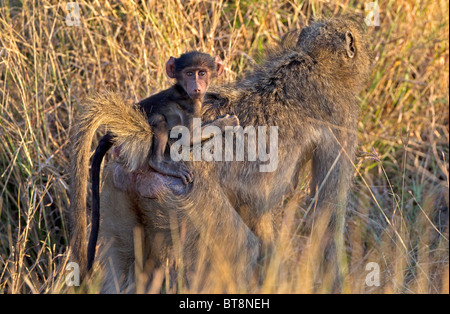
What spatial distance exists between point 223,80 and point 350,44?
101 cm

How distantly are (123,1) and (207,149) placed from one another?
178cm

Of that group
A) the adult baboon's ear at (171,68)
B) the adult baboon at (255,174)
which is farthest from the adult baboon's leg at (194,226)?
the adult baboon's ear at (171,68)

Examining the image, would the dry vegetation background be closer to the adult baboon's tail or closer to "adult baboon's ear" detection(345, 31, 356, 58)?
the adult baboon's tail

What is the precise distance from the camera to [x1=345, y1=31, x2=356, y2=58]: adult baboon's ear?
11.8ft

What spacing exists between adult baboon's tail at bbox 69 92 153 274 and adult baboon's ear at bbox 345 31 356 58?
1325mm

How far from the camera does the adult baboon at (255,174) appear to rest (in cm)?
294

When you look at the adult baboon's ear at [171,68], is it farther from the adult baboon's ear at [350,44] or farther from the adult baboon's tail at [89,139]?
the adult baboon's ear at [350,44]

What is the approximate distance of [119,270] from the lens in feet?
Result: 10.5

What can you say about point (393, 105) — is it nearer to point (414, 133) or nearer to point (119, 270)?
point (414, 133)

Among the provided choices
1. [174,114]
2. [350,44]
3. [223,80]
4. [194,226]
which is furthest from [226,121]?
[223,80]

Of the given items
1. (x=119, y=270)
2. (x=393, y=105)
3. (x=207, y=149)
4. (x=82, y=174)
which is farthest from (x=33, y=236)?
(x=393, y=105)

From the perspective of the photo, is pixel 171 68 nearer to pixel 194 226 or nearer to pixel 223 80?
pixel 194 226

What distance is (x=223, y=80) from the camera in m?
4.35

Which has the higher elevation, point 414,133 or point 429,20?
point 429,20
